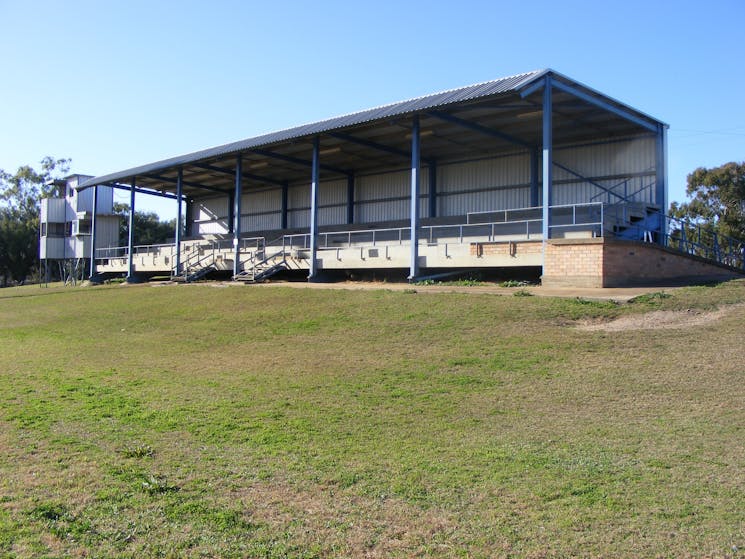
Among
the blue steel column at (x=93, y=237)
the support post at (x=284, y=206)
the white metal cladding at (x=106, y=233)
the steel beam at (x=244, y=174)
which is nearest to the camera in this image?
the steel beam at (x=244, y=174)

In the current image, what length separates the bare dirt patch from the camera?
12.7m

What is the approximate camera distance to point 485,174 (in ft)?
111

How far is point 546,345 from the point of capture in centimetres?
1173

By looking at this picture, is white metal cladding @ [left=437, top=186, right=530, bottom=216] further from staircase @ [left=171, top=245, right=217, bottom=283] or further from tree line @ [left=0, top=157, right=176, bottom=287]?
tree line @ [left=0, top=157, right=176, bottom=287]

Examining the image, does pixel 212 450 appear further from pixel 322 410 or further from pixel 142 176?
pixel 142 176

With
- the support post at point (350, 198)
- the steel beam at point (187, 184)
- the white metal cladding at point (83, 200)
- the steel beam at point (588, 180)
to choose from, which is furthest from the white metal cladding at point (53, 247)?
the steel beam at point (588, 180)

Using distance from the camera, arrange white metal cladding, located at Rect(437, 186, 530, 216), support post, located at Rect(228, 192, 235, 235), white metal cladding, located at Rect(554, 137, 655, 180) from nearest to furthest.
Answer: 1. white metal cladding, located at Rect(554, 137, 655, 180)
2. white metal cladding, located at Rect(437, 186, 530, 216)
3. support post, located at Rect(228, 192, 235, 235)

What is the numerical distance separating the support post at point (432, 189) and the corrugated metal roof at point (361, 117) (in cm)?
659

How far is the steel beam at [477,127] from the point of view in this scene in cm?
2555

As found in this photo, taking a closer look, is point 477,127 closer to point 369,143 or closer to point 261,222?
point 369,143

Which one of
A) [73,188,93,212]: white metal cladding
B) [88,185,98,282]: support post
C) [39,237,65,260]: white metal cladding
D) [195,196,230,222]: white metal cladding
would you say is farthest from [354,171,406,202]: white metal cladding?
[39,237,65,260]: white metal cladding

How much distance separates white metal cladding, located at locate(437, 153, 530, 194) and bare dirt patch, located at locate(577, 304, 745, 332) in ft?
62.9

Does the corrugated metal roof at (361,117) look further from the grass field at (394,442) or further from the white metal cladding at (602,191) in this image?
the grass field at (394,442)

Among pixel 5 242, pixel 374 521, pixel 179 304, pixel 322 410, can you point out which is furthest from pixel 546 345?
pixel 5 242
